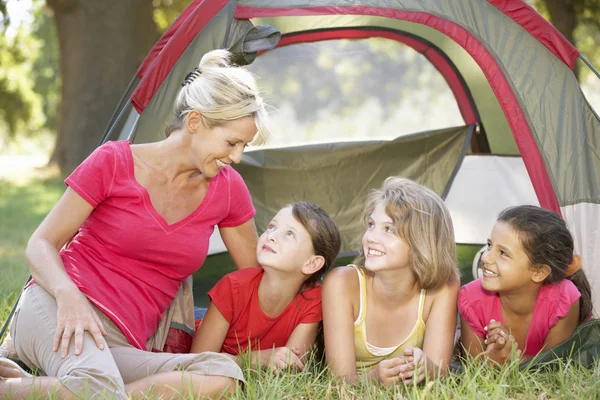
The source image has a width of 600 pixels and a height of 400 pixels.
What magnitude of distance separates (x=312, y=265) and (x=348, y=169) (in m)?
1.39

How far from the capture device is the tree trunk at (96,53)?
23.6ft

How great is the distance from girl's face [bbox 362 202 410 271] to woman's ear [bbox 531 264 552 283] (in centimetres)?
39

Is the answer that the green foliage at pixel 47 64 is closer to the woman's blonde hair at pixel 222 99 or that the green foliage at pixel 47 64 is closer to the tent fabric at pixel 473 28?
the tent fabric at pixel 473 28

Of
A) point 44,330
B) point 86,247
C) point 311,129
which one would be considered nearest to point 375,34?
point 311,129

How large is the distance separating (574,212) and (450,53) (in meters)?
1.54

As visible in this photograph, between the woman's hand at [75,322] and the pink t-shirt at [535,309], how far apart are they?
3.60 ft

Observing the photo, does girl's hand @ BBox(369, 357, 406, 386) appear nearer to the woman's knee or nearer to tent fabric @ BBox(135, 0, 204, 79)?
the woman's knee

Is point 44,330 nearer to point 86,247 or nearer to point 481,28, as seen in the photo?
point 86,247

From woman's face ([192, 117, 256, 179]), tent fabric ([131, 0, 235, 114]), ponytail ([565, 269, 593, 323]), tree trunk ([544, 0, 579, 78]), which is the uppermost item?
tree trunk ([544, 0, 579, 78])

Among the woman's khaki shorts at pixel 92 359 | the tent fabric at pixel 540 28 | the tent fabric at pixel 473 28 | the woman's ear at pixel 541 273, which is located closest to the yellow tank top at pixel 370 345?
the woman's ear at pixel 541 273

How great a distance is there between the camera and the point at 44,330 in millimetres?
1847

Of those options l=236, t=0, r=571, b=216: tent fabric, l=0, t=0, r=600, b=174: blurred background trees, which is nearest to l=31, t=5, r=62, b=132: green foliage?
l=0, t=0, r=600, b=174: blurred background trees

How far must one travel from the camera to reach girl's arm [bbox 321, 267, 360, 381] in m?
2.10

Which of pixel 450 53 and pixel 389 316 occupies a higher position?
pixel 450 53
